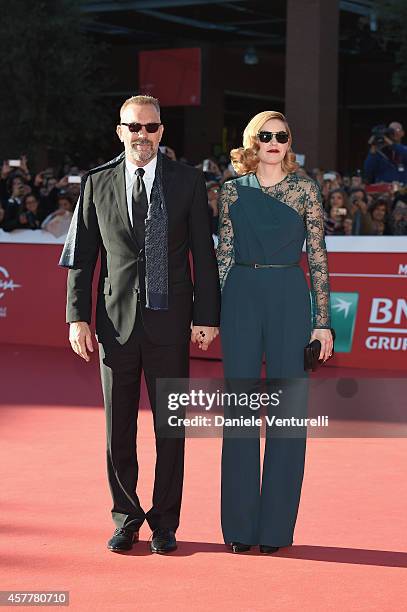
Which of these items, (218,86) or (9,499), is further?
(218,86)

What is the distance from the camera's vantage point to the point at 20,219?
1547 cm

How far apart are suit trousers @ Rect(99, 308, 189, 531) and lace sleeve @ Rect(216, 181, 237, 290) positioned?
0.40 m

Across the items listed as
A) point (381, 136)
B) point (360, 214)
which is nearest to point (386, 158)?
point (381, 136)

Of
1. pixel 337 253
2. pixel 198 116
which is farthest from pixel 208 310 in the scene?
pixel 198 116

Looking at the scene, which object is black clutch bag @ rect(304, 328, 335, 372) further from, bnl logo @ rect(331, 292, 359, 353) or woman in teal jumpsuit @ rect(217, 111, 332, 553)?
bnl logo @ rect(331, 292, 359, 353)

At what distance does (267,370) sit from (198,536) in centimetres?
94

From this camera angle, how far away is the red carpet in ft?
17.1

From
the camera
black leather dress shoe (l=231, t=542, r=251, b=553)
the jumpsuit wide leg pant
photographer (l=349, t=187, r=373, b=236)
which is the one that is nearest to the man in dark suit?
the jumpsuit wide leg pant

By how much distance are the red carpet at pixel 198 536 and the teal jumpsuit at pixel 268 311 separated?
0.24 m

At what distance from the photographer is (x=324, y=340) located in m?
5.82

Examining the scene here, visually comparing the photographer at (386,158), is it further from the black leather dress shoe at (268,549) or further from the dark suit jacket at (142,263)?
the black leather dress shoe at (268,549)

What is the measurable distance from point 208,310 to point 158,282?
284 millimetres

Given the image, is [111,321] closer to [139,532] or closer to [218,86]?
[139,532]

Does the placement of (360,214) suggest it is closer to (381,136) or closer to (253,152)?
(381,136)
